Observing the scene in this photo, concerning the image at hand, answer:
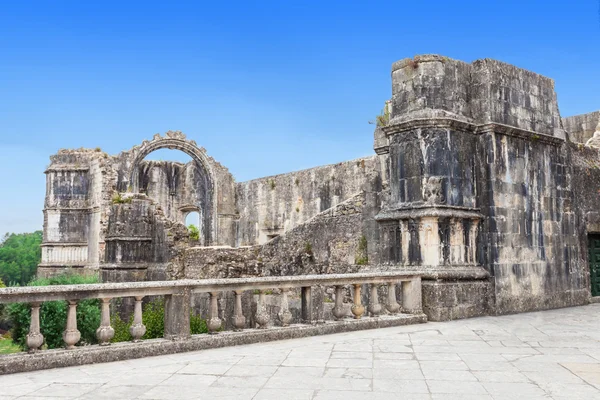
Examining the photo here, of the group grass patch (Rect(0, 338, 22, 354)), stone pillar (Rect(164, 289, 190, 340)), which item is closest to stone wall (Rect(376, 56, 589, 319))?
stone pillar (Rect(164, 289, 190, 340))

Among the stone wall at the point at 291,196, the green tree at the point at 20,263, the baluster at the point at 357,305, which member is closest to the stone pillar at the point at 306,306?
the baluster at the point at 357,305

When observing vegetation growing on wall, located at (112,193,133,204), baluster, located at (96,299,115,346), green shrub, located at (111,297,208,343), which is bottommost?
green shrub, located at (111,297,208,343)

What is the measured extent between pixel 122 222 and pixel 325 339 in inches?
494

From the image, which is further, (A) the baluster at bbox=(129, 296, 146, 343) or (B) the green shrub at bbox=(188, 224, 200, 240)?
(B) the green shrub at bbox=(188, 224, 200, 240)

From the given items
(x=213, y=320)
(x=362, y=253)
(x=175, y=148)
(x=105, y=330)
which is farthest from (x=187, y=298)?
(x=175, y=148)

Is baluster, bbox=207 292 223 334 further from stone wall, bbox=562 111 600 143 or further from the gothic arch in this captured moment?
the gothic arch

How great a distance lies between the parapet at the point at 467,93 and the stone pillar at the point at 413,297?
2.45 metres

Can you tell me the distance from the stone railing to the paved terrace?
13.9 inches

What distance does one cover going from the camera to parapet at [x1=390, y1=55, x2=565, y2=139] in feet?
28.8

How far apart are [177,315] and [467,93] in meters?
5.86

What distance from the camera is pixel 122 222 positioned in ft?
57.8

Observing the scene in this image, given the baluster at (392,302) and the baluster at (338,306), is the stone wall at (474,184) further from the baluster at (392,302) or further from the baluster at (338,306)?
the baluster at (338,306)

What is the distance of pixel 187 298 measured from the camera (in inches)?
237

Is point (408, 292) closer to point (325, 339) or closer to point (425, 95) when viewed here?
point (325, 339)
